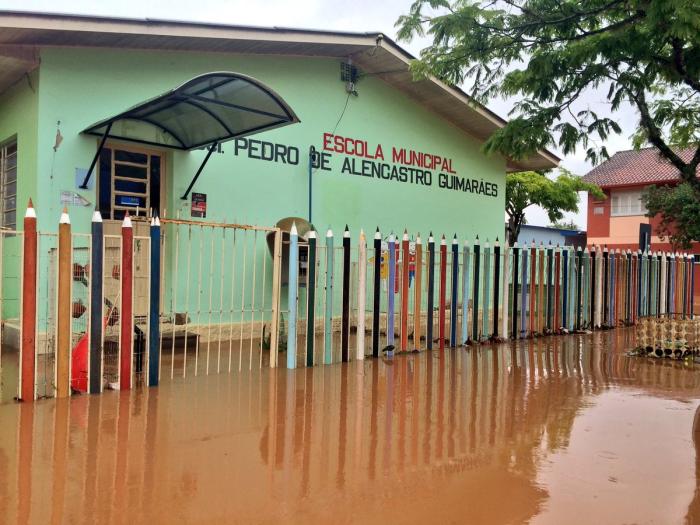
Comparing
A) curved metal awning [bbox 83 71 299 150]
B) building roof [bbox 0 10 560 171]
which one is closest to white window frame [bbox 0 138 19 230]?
building roof [bbox 0 10 560 171]

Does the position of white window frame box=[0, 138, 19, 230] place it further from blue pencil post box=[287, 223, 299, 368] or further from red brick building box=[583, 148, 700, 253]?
red brick building box=[583, 148, 700, 253]

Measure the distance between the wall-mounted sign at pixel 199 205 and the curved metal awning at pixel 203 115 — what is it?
749 millimetres

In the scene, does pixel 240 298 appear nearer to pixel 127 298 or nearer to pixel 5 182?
pixel 127 298

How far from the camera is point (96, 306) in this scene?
223 inches

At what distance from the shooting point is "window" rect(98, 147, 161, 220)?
8500 mm

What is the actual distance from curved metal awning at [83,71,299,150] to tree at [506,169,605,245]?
55.8 ft

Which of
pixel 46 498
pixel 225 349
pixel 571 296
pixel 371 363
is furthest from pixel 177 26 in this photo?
pixel 571 296

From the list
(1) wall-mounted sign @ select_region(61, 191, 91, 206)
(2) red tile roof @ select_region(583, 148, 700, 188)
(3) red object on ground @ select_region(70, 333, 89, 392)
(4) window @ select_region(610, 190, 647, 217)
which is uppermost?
(2) red tile roof @ select_region(583, 148, 700, 188)

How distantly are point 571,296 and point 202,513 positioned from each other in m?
9.38

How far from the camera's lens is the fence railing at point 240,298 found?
5672 mm

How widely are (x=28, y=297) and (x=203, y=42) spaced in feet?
15.6

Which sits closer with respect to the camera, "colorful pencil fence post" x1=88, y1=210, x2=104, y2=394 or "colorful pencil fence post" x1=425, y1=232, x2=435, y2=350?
"colorful pencil fence post" x1=88, y1=210, x2=104, y2=394

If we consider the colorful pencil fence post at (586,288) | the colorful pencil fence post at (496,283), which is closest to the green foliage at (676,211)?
the colorful pencil fence post at (586,288)

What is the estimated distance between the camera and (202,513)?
3.30m
